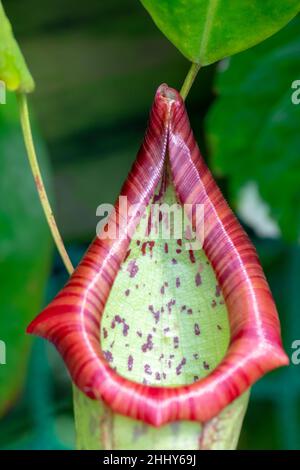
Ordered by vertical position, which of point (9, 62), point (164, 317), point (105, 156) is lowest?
point (164, 317)

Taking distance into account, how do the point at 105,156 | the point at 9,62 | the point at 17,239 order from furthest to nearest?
the point at 105,156 < the point at 17,239 < the point at 9,62

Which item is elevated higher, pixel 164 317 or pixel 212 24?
pixel 212 24

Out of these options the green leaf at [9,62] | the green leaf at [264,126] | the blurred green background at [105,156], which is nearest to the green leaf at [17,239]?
the blurred green background at [105,156]

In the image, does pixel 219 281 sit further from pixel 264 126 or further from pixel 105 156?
pixel 105 156

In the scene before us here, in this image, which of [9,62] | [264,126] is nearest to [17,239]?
[264,126]

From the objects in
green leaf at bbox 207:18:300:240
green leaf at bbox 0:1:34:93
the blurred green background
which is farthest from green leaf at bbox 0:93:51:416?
green leaf at bbox 0:1:34:93
